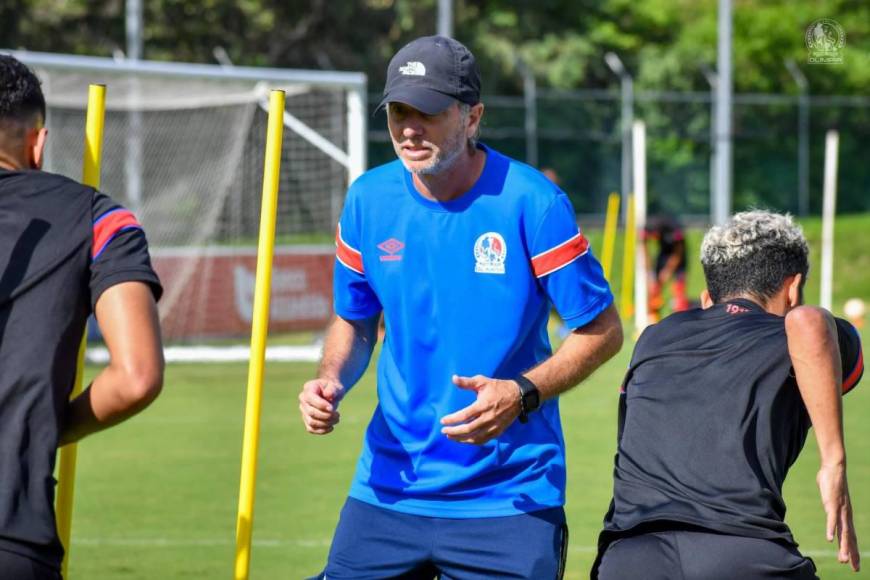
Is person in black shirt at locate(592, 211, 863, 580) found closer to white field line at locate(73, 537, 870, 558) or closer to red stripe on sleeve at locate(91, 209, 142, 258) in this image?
red stripe on sleeve at locate(91, 209, 142, 258)

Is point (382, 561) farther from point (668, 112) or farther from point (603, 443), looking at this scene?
point (668, 112)

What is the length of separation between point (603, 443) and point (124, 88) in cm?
901

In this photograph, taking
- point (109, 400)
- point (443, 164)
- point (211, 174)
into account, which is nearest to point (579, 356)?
point (443, 164)

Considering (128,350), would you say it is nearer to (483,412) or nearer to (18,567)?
(18,567)

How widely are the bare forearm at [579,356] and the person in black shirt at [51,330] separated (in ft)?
4.29

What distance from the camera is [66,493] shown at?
151 inches

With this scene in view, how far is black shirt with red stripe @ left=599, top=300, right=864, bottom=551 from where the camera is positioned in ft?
12.7

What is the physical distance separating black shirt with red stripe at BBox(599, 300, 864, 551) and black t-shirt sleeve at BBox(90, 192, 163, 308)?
4.95 ft

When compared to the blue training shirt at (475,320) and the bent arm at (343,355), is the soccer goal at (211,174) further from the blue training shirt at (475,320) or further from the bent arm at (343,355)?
the blue training shirt at (475,320)

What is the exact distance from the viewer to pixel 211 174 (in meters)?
18.9

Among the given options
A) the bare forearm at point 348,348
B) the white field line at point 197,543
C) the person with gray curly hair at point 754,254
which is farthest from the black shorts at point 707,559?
the white field line at point 197,543

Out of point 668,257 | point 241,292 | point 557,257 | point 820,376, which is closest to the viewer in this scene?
Answer: point 820,376

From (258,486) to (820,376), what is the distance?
651 centimetres

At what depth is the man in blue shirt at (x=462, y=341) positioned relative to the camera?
13.6ft
